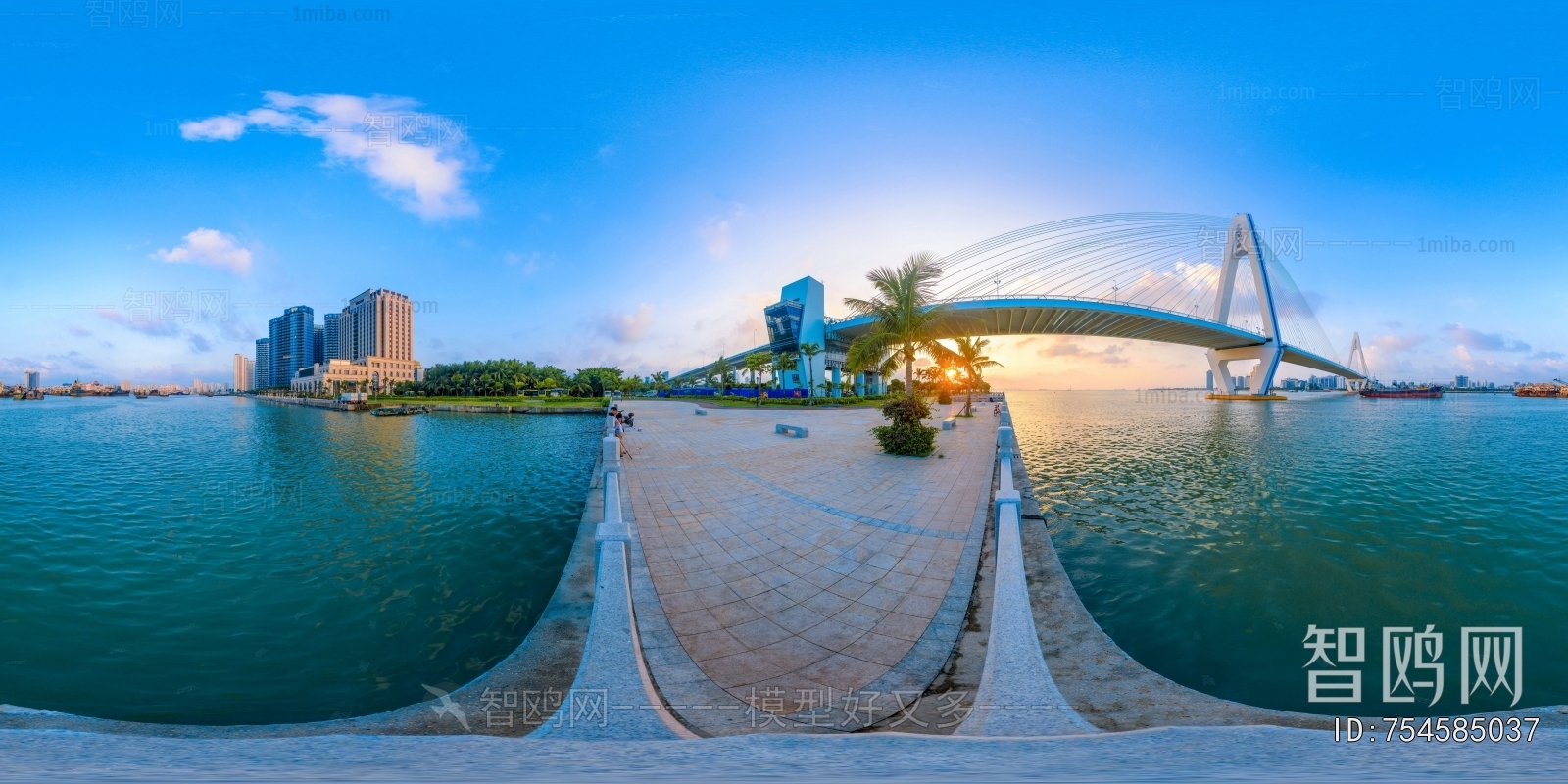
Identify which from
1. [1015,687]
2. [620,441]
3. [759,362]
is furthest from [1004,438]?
[759,362]

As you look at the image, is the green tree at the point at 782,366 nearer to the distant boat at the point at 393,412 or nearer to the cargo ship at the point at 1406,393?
the distant boat at the point at 393,412

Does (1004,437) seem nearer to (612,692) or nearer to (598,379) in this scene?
(612,692)

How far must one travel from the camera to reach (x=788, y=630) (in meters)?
4.20

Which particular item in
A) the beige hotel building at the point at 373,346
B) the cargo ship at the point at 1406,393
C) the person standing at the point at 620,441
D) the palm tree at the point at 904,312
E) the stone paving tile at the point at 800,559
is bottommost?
the stone paving tile at the point at 800,559

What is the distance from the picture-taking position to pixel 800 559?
5801 millimetres

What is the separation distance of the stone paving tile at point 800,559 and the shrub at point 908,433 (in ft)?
3.16

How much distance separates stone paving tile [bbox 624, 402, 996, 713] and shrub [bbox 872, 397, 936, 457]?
96cm

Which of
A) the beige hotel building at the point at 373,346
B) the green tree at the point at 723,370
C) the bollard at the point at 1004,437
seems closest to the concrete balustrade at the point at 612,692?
the bollard at the point at 1004,437

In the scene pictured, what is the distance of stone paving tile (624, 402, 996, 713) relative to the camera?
381cm

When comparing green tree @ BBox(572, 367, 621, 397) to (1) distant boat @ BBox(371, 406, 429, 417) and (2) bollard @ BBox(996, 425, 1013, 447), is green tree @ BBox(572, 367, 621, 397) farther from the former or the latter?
(2) bollard @ BBox(996, 425, 1013, 447)

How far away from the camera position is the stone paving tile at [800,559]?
381 cm

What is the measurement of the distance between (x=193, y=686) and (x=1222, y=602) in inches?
411

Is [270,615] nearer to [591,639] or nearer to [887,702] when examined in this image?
[591,639]

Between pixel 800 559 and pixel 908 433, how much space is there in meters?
8.18
